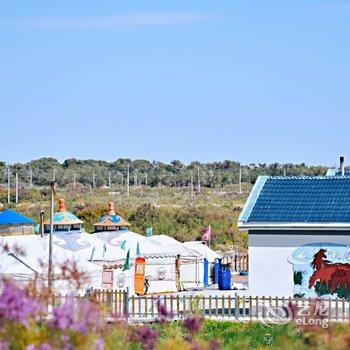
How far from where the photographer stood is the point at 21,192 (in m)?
91.9

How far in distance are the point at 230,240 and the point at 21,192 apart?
33.4 metres

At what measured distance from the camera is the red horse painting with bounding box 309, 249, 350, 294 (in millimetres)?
27484

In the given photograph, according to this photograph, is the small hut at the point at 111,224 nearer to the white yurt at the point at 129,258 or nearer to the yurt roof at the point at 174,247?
the white yurt at the point at 129,258

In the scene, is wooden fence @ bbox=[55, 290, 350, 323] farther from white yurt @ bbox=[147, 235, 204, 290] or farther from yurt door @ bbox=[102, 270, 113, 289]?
white yurt @ bbox=[147, 235, 204, 290]

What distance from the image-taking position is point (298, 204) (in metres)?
29.1

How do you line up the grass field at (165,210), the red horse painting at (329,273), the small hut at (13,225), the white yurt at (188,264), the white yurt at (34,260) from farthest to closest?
1. the grass field at (165,210)
2. the small hut at (13,225)
3. the white yurt at (188,264)
4. the white yurt at (34,260)
5. the red horse painting at (329,273)

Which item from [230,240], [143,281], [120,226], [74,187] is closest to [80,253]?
[143,281]

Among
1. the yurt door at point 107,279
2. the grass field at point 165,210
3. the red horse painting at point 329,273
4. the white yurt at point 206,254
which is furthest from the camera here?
the grass field at point 165,210

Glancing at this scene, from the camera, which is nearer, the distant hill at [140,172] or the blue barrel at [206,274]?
the blue barrel at [206,274]

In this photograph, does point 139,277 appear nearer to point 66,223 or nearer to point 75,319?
point 66,223

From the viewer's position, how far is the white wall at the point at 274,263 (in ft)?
91.9

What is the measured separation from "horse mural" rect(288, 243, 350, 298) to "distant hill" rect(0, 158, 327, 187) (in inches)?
3249

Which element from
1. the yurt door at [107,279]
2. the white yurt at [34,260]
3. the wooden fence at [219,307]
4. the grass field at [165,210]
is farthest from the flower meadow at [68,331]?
the grass field at [165,210]

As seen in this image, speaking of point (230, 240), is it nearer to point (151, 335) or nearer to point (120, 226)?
point (120, 226)
